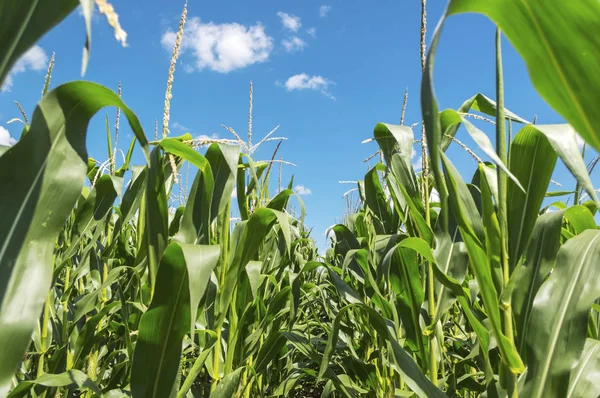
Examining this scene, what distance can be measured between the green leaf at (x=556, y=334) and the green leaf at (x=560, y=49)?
0.50 meters

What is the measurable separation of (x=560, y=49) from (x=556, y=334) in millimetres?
617

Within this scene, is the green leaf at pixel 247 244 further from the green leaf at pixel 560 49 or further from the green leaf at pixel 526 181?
the green leaf at pixel 560 49

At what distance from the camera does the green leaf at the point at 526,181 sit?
793 millimetres

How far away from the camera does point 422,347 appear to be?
1239mm

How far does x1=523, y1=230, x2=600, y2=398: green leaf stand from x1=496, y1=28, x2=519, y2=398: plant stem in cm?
6

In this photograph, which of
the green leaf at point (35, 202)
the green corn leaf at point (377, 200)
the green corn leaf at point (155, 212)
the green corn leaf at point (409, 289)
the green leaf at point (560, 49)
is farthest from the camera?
the green corn leaf at point (377, 200)

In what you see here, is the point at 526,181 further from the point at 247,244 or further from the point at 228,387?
the point at 228,387

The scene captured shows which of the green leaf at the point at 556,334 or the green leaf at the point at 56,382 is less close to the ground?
the green leaf at the point at 556,334

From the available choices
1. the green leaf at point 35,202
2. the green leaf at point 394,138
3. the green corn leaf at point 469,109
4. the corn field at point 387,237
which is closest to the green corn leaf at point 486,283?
the corn field at point 387,237

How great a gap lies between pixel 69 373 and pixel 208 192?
0.52 m

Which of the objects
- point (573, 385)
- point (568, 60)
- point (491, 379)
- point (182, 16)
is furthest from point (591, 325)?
point (182, 16)

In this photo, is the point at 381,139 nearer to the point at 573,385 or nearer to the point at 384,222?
the point at 384,222

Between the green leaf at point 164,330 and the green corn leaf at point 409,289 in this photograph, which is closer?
the green leaf at point 164,330

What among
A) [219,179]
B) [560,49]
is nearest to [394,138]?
[219,179]
